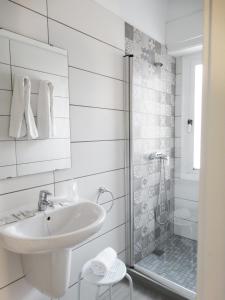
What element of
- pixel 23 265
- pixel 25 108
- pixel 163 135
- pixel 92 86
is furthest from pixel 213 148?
pixel 163 135

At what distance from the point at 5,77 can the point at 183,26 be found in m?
1.94

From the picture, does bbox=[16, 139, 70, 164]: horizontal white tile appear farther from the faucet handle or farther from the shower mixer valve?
the shower mixer valve

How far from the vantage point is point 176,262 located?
2189mm

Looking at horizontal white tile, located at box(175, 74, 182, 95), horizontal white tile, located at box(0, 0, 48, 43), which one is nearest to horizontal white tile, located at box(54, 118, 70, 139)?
horizontal white tile, located at box(0, 0, 48, 43)

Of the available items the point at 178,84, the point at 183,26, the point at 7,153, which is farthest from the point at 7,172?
the point at 183,26

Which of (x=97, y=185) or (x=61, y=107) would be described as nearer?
(x=61, y=107)

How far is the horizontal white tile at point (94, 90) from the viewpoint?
61.6 inches

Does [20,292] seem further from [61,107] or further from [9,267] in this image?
[61,107]

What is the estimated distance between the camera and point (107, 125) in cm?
183

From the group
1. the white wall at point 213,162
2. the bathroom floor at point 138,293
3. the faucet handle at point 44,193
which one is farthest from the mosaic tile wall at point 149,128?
the white wall at point 213,162

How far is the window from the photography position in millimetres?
2445

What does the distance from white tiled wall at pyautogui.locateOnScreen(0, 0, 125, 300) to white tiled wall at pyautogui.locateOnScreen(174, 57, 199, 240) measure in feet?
2.42

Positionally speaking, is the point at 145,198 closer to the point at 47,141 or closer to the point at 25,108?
the point at 47,141

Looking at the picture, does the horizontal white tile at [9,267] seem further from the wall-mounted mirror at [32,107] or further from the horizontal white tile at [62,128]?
the horizontal white tile at [62,128]
